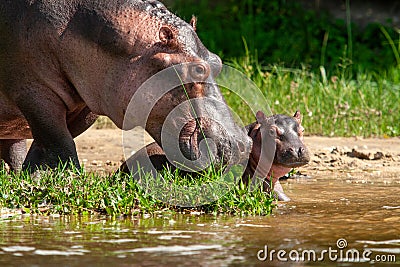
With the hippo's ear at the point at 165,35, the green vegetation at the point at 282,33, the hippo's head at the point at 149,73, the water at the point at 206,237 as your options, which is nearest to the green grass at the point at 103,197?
the water at the point at 206,237

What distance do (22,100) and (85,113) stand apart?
2.14 ft

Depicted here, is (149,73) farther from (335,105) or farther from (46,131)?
(335,105)

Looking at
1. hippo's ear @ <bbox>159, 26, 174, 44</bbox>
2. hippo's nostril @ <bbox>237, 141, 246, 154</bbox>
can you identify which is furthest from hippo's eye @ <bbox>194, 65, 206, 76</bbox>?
hippo's nostril @ <bbox>237, 141, 246, 154</bbox>

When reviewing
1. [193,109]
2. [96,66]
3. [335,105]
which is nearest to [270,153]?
[193,109]

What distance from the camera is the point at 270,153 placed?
6.07 metres

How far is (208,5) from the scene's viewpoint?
15836 millimetres

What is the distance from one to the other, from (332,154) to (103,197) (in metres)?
3.48

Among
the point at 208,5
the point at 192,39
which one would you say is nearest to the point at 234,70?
the point at 192,39

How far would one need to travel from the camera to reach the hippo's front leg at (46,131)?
5750mm

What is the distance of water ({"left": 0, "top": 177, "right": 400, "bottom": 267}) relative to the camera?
12.8ft

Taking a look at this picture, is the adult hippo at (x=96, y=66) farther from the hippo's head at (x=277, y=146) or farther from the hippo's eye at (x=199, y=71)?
the hippo's head at (x=277, y=146)

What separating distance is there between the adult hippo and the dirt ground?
1.63 m

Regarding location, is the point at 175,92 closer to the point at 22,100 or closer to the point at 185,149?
the point at 185,149

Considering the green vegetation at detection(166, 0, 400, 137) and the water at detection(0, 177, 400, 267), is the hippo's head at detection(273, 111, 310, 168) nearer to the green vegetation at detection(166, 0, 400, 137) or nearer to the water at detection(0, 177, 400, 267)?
the water at detection(0, 177, 400, 267)
